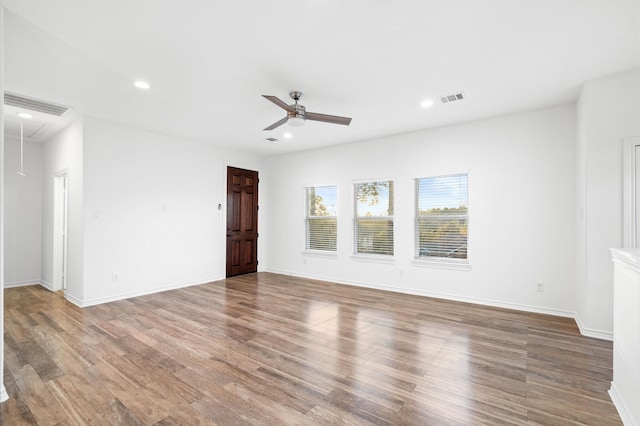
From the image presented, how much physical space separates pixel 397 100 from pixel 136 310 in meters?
4.55

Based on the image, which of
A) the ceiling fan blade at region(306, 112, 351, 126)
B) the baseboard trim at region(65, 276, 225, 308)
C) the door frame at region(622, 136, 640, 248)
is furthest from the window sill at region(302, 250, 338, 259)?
the door frame at region(622, 136, 640, 248)

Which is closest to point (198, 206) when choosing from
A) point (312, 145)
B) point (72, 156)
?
point (72, 156)

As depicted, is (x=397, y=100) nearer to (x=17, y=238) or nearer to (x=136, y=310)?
(x=136, y=310)

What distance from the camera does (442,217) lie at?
196 inches

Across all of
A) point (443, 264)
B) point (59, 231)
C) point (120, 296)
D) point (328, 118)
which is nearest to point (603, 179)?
point (443, 264)

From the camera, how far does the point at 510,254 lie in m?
4.34

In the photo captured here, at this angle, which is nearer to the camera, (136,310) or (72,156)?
(136,310)

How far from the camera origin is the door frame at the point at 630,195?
3115 millimetres

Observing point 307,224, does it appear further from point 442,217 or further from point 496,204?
point 496,204

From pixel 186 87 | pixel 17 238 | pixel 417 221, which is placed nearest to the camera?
pixel 186 87

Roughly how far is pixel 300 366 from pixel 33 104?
4694 millimetres

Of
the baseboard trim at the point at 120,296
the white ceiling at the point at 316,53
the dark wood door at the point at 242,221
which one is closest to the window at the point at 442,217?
the white ceiling at the point at 316,53

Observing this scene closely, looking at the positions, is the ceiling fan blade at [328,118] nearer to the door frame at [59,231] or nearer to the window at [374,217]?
the window at [374,217]

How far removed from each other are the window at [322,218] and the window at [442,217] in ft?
5.86
